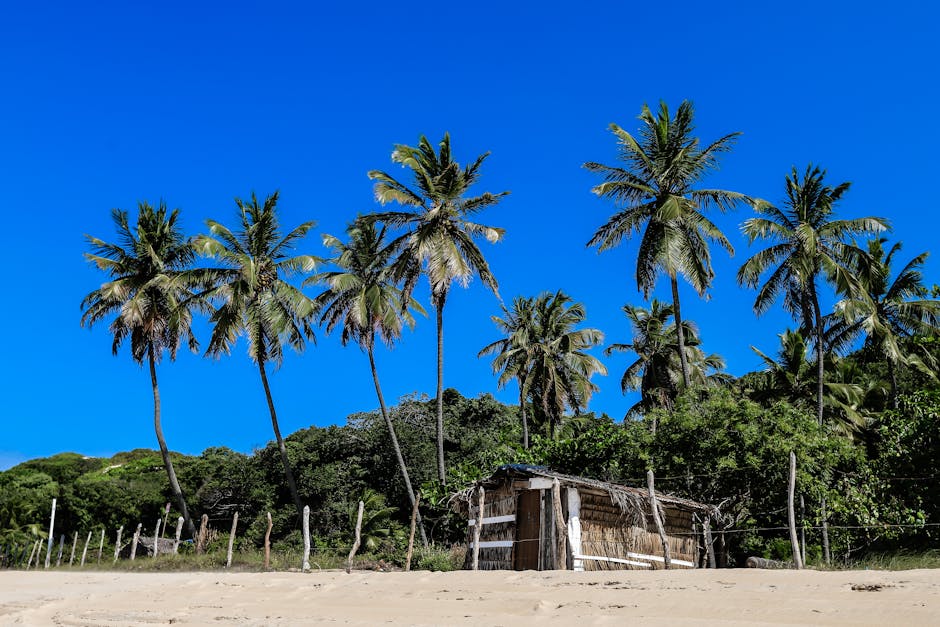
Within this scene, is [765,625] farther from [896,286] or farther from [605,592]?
[896,286]

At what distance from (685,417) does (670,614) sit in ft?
39.2

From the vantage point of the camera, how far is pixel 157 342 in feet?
91.8

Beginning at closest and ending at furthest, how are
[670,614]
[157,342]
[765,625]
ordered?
[765,625], [670,614], [157,342]

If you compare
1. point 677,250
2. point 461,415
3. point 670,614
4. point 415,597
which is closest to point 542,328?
point 461,415

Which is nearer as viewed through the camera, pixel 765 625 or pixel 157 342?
pixel 765 625

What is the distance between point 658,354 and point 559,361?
412 cm

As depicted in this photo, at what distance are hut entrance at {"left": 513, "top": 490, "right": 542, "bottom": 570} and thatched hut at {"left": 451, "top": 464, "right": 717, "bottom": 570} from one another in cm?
2

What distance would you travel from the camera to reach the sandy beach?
7848 mm

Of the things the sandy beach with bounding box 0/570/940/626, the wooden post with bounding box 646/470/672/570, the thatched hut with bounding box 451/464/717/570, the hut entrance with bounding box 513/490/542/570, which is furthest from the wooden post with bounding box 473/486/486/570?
the wooden post with bounding box 646/470/672/570

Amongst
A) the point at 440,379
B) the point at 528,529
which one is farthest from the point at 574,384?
the point at 528,529

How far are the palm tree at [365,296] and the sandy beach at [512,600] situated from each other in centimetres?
1160

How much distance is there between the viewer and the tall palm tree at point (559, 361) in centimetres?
3017

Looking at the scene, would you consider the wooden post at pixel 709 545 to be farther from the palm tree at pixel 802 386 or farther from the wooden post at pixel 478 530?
the palm tree at pixel 802 386

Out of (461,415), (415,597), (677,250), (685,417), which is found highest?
(677,250)
